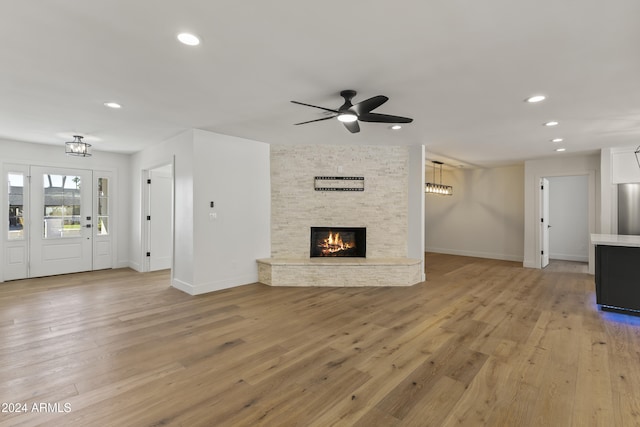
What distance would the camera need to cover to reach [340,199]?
6039 millimetres

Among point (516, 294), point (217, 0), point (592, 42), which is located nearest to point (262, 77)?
point (217, 0)

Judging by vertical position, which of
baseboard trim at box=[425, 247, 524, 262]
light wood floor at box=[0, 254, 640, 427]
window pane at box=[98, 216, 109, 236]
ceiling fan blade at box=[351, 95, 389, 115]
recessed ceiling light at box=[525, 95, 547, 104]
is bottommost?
light wood floor at box=[0, 254, 640, 427]

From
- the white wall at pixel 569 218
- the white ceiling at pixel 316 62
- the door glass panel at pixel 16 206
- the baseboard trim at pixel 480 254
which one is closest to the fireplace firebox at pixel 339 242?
the white ceiling at pixel 316 62

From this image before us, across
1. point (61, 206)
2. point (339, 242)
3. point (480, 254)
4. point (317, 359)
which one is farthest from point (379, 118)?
point (480, 254)

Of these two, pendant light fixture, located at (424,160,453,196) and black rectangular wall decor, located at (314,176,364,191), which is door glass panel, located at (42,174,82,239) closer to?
black rectangular wall decor, located at (314,176,364,191)

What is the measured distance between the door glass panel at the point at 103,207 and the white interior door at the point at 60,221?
169 millimetres

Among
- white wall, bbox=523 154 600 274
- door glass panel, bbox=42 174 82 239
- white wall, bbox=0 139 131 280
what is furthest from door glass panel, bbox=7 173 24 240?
white wall, bbox=523 154 600 274

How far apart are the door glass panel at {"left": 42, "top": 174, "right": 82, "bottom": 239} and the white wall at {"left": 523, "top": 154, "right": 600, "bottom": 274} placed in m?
10.3

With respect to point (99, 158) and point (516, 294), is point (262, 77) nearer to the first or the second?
point (516, 294)

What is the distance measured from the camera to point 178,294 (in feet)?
16.2

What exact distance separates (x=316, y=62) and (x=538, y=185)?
23.3 feet

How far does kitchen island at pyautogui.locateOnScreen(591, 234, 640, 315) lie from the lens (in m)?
3.97

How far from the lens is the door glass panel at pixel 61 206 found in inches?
245

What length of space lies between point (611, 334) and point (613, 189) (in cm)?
393
